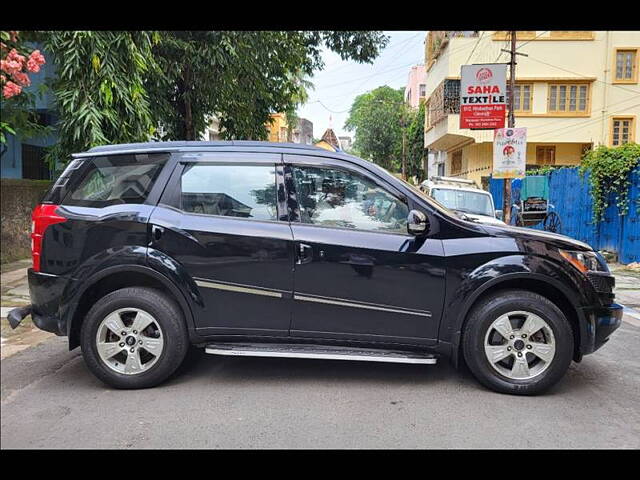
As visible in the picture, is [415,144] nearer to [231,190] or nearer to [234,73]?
[234,73]

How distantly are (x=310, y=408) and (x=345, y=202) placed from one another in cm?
159

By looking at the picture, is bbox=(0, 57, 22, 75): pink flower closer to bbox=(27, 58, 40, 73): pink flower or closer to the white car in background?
bbox=(27, 58, 40, 73): pink flower

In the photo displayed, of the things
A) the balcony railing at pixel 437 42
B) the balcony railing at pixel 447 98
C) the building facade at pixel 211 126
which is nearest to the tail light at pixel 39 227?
the building facade at pixel 211 126

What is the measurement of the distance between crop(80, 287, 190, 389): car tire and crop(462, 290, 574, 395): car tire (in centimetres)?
228

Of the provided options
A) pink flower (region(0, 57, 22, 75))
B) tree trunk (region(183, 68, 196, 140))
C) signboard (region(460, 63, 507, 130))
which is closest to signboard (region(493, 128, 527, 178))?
signboard (region(460, 63, 507, 130))

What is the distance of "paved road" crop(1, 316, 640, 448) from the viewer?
10.8ft

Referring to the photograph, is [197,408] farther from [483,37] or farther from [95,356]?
[483,37]

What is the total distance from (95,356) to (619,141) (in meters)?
27.9

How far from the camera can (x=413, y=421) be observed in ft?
11.9

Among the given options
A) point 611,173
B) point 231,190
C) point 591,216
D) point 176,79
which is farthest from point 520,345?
point 591,216

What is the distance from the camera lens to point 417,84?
192 ft
